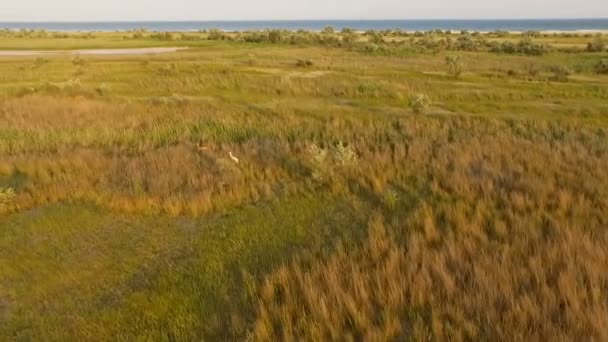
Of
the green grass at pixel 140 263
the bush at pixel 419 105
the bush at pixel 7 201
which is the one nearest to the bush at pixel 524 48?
the bush at pixel 419 105

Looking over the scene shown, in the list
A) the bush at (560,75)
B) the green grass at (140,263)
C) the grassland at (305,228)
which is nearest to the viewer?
the grassland at (305,228)

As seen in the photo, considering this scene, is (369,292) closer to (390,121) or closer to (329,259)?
(329,259)

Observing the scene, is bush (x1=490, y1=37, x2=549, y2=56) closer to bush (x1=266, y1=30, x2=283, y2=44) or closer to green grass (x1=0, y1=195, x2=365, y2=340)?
bush (x1=266, y1=30, x2=283, y2=44)

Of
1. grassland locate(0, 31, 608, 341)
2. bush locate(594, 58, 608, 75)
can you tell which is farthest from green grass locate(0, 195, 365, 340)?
bush locate(594, 58, 608, 75)

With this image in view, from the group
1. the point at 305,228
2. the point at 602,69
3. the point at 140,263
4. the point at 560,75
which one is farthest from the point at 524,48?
the point at 140,263

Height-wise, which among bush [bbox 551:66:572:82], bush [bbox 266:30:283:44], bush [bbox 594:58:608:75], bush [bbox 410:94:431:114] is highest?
bush [bbox 266:30:283:44]

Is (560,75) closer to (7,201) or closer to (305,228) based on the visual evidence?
(305,228)

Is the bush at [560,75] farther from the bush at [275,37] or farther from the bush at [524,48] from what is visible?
the bush at [275,37]

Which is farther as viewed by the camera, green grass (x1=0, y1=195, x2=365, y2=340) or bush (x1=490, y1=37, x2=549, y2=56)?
bush (x1=490, y1=37, x2=549, y2=56)

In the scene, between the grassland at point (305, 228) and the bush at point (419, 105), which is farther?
the bush at point (419, 105)
